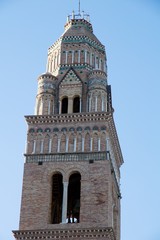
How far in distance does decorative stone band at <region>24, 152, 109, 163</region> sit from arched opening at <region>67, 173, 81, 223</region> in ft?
2.98

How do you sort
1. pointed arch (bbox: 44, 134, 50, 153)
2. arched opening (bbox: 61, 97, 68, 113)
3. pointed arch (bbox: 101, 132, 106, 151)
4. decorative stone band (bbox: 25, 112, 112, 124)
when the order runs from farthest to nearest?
arched opening (bbox: 61, 97, 68, 113) < decorative stone band (bbox: 25, 112, 112, 124) < pointed arch (bbox: 44, 134, 50, 153) < pointed arch (bbox: 101, 132, 106, 151)

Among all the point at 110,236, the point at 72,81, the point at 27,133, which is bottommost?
the point at 110,236

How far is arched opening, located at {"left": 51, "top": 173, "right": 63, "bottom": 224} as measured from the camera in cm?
2895

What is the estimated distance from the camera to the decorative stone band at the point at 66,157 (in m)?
28.5

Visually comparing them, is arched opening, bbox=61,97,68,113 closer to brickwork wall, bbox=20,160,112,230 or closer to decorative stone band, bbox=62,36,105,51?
brickwork wall, bbox=20,160,112,230

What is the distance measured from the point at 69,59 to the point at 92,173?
19.8ft

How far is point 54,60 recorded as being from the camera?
107ft

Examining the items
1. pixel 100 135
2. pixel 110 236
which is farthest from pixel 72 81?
pixel 110 236

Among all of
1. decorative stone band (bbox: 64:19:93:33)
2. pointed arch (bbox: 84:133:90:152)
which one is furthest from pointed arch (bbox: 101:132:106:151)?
decorative stone band (bbox: 64:19:93:33)

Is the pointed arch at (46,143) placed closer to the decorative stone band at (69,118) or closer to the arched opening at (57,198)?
the decorative stone band at (69,118)

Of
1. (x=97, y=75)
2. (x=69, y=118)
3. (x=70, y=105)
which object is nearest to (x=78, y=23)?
(x=97, y=75)

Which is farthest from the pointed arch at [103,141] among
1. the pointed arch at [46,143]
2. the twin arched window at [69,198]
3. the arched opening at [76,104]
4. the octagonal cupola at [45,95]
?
the octagonal cupola at [45,95]

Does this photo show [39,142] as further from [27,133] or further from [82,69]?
[82,69]

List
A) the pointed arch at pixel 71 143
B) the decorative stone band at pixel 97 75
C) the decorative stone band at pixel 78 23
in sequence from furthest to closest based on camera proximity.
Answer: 1. the decorative stone band at pixel 78 23
2. the decorative stone band at pixel 97 75
3. the pointed arch at pixel 71 143
